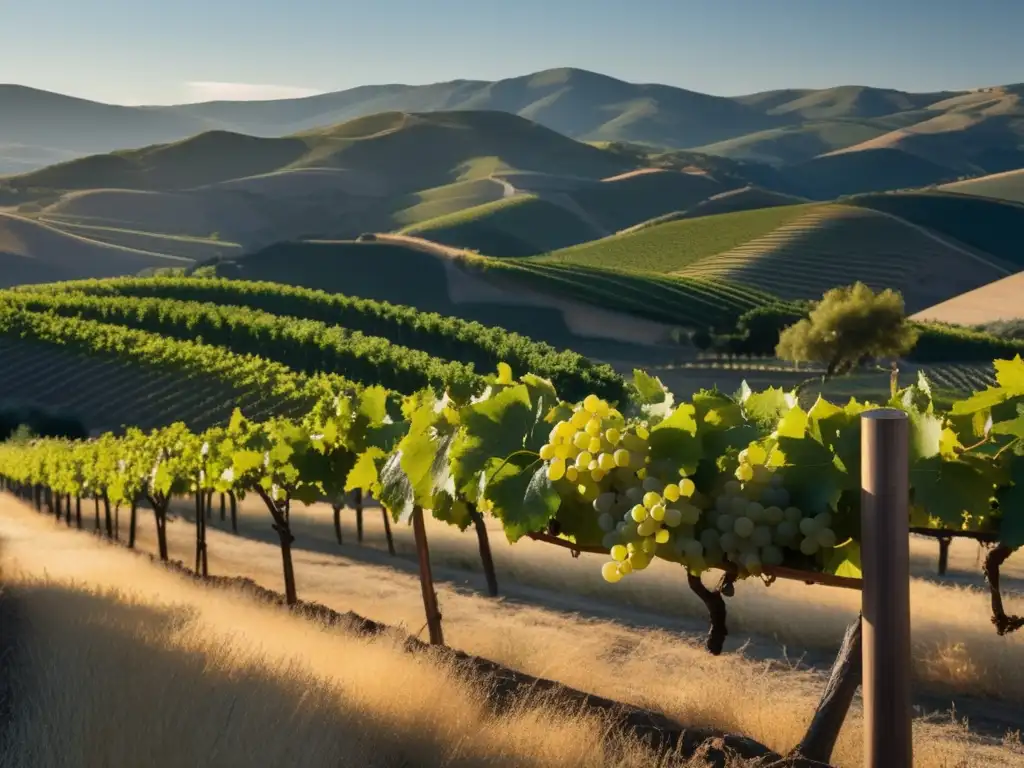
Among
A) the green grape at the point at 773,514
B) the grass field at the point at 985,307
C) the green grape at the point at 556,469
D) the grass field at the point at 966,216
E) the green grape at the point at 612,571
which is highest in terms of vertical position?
the grass field at the point at 966,216

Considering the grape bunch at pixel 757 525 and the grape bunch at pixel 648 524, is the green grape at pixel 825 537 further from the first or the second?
the grape bunch at pixel 648 524

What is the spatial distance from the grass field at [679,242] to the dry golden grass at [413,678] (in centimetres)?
12171

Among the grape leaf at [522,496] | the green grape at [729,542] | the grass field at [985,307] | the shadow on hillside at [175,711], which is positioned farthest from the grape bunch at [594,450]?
the grass field at [985,307]

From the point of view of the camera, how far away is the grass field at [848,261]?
12656 cm

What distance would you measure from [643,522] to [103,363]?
5421 cm

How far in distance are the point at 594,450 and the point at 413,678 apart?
260cm

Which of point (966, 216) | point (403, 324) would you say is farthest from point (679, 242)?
point (403, 324)

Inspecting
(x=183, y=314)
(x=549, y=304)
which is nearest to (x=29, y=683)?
(x=183, y=314)

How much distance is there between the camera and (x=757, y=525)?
428 cm

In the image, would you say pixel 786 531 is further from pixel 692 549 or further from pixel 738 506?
pixel 692 549

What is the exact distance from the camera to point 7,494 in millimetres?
42344

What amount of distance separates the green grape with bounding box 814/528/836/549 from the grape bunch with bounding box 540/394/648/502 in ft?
2.71

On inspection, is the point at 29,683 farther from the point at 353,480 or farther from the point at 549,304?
the point at 549,304

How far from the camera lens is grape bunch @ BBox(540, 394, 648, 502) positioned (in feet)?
14.8
